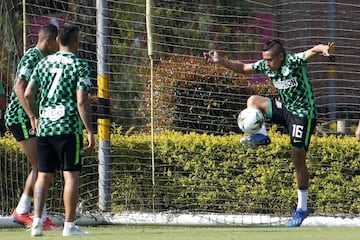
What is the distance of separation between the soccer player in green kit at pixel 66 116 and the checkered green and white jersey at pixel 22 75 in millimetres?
854

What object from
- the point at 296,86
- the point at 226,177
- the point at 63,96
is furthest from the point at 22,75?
the point at 226,177

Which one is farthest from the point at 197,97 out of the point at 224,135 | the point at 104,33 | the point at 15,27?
the point at 15,27

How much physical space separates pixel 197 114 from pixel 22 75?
9.97 feet

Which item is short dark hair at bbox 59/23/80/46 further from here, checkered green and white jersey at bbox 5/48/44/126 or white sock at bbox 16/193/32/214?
white sock at bbox 16/193/32/214

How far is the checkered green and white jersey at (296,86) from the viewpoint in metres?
10.8

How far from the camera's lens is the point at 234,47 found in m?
13.2

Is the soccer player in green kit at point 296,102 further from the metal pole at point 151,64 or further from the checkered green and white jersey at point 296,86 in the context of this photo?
the metal pole at point 151,64

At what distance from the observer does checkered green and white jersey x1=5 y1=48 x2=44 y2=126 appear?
1006 cm

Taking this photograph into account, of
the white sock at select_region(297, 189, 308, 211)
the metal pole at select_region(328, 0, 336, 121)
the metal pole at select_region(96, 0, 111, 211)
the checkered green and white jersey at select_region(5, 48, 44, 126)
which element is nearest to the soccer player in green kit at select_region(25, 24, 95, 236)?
the checkered green and white jersey at select_region(5, 48, 44, 126)

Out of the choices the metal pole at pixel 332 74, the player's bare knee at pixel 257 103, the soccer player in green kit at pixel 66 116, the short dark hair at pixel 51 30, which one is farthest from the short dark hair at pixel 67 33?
the metal pole at pixel 332 74

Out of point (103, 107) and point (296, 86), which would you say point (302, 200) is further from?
point (103, 107)

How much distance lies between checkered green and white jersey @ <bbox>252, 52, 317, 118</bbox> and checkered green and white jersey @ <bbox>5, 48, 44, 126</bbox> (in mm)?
2461

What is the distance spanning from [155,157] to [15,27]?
272 cm

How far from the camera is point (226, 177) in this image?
40.5 ft
